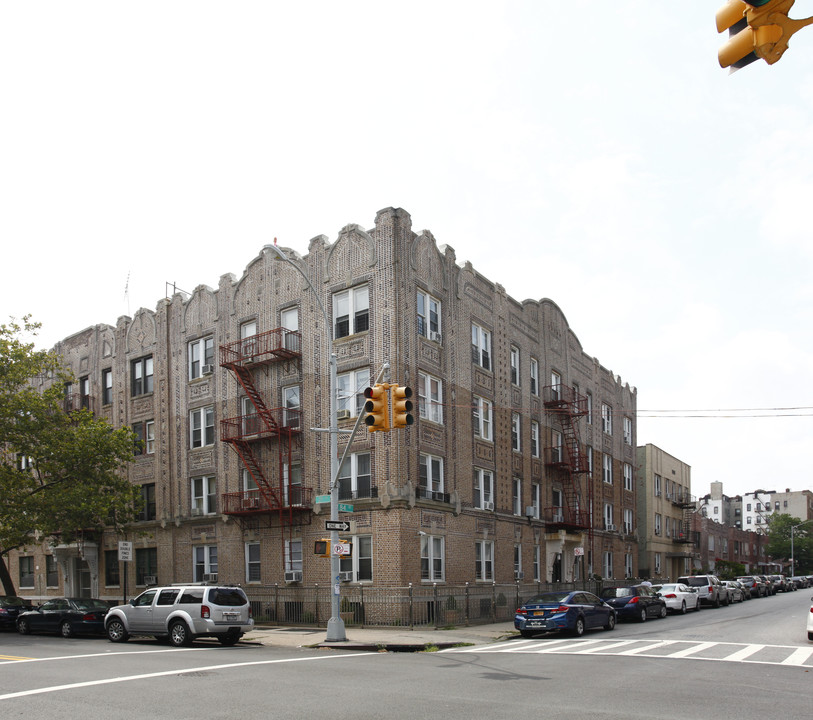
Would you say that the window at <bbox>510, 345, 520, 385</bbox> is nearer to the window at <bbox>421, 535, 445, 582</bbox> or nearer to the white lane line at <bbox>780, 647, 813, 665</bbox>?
the window at <bbox>421, 535, 445, 582</bbox>

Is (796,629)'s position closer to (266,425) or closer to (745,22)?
(266,425)

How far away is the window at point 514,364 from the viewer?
37312mm

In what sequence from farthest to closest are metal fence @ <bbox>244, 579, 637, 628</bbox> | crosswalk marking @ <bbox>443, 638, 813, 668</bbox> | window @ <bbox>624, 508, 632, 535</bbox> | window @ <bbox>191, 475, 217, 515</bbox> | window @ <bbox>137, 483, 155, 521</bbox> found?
window @ <bbox>624, 508, 632, 535</bbox> → window @ <bbox>137, 483, 155, 521</bbox> → window @ <bbox>191, 475, 217, 515</bbox> → metal fence @ <bbox>244, 579, 637, 628</bbox> → crosswalk marking @ <bbox>443, 638, 813, 668</bbox>

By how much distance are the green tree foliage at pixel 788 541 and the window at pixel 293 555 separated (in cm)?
11066

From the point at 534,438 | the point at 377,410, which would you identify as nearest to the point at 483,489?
the point at 534,438

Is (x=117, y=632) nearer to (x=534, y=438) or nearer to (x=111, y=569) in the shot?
(x=111, y=569)

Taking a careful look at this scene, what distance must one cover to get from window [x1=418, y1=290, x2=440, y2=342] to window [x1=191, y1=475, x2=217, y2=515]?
11265 mm

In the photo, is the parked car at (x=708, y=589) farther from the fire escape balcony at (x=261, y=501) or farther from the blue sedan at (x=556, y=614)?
the fire escape balcony at (x=261, y=501)

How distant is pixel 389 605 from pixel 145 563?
1474 centimetres

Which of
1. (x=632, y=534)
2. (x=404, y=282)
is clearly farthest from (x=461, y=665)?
(x=632, y=534)

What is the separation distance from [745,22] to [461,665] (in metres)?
14.3

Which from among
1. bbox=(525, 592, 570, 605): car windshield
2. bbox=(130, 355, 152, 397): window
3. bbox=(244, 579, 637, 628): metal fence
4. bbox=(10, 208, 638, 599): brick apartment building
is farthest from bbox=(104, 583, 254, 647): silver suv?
bbox=(130, 355, 152, 397): window

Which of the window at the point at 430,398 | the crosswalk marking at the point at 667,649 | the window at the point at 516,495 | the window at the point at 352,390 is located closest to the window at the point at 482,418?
the window at the point at 430,398

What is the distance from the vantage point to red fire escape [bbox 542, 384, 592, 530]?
3981 centimetres
